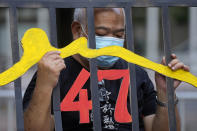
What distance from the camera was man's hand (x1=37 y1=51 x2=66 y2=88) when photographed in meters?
1.46

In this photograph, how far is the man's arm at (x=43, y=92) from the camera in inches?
57.8

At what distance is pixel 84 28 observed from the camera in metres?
1.97

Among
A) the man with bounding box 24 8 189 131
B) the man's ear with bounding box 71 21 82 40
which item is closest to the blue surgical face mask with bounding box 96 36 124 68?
the man with bounding box 24 8 189 131

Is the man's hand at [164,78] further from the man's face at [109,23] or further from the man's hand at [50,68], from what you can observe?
the man's hand at [50,68]

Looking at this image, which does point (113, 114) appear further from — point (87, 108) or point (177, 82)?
point (177, 82)

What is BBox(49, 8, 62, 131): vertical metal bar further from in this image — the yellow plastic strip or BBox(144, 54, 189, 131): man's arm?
BBox(144, 54, 189, 131): man's arm

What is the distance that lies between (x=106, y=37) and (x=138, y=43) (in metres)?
9.26

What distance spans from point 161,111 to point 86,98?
41 cm

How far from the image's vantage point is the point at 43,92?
1515 mm

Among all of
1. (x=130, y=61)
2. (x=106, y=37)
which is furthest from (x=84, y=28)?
(x=130, y=61)

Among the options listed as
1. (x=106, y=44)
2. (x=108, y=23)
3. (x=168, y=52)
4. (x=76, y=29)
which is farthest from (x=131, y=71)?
(x=76, y=29)

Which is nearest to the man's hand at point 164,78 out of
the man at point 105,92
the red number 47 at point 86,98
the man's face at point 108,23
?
the man at point 105,92

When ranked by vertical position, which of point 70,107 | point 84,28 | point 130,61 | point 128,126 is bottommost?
point 128,126

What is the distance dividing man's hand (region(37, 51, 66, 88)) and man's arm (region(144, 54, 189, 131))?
461 mm
